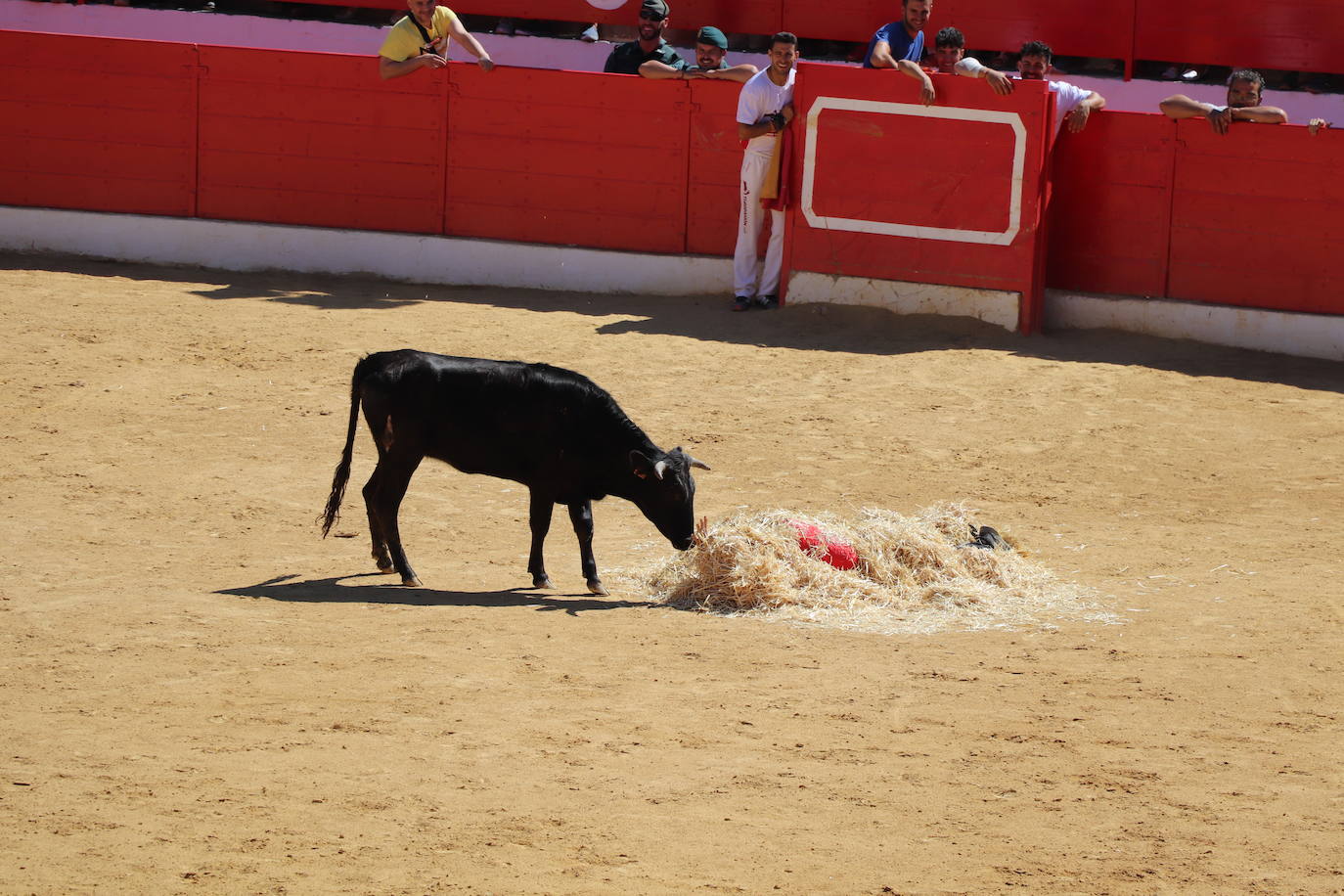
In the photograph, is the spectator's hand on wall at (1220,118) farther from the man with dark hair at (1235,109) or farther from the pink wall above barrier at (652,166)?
the pink wall above barrier at (652,166)

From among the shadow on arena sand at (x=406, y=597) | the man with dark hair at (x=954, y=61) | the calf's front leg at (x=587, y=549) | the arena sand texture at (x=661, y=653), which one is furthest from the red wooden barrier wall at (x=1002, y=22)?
the shadow on arena sand at (x=406, y=597)

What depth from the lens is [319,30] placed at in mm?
16812

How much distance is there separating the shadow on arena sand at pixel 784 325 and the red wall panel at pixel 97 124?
749 millimetres

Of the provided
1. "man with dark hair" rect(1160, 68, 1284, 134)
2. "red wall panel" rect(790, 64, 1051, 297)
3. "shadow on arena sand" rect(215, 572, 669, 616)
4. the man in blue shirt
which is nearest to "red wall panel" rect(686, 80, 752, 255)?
"red wall panel" rect(790, 64, 1051, 297)

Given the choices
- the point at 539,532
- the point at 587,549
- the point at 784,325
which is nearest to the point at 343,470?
the point at 539,532

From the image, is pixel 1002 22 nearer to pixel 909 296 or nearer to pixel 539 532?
pixel 909 296

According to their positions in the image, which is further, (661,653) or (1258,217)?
(1258,217)

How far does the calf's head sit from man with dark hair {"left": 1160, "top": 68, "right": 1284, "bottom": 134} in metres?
6.40

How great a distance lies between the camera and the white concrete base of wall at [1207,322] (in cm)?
1194

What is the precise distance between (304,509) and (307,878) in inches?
174

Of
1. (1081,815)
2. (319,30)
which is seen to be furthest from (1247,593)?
(319,30)

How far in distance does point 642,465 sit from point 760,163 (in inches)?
241

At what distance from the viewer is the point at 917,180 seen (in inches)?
490

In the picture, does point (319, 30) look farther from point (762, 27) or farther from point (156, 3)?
point (762, 27)
